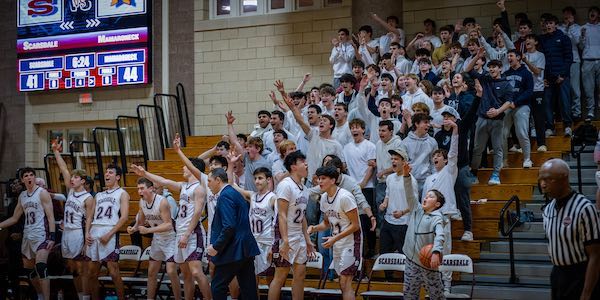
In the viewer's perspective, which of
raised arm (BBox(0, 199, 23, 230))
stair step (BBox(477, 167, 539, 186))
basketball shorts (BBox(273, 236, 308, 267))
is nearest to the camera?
basketball shorts (BBox(273, 236, 308, 267))

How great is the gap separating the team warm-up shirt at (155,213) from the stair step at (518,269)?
13.6 feet

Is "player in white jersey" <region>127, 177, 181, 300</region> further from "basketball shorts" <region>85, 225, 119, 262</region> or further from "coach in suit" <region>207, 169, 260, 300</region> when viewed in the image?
"coach in suit" <region>207, 169, 260, 300</region>

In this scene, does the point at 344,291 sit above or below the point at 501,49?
below

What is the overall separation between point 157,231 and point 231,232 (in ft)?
8.16

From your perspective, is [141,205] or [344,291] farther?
[141,205]

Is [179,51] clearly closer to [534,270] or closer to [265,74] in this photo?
[265,74]

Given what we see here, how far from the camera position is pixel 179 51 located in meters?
17.3

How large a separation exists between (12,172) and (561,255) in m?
14.7

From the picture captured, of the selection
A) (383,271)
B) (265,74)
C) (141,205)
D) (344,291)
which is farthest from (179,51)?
(344,291)

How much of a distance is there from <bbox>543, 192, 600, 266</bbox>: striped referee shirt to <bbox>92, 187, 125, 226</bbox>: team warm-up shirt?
6981 mm

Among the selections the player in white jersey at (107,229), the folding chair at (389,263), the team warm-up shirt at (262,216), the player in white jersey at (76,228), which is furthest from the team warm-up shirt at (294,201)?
the player in white jersey at (76,228)

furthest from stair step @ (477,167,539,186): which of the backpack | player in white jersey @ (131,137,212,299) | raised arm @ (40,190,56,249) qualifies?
raised arm @ (40,190,56,249)

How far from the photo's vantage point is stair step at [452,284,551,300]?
31.7 feet

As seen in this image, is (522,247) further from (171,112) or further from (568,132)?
(171,112)
